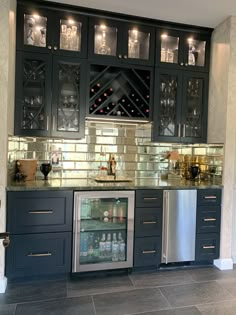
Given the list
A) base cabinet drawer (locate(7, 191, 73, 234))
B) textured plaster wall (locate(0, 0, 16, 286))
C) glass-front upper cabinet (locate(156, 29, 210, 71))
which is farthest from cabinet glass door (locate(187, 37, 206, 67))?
base cabinet drawer (locate(7, 191, 73, 234))

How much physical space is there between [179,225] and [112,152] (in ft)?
4.04

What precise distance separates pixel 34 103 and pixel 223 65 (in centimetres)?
220

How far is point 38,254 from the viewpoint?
8.27 feet

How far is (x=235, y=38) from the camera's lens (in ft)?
9.65

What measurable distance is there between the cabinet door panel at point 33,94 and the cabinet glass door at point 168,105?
1325 millimetres

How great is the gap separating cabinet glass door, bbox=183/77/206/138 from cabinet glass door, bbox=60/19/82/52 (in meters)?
1.43

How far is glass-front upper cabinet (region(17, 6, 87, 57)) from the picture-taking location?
2715 millimetres

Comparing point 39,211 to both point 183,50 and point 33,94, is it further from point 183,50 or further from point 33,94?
point 183,50

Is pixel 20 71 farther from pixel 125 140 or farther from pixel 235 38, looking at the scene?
pixel 235 38

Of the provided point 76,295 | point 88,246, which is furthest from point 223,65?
point 76,295

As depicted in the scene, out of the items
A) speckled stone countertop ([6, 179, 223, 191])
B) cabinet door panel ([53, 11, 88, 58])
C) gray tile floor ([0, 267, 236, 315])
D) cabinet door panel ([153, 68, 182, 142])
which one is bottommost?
gray tile floor ([0, 267, 236, 315])

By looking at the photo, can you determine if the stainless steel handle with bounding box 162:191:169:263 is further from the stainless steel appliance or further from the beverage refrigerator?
the beverage refrigerator

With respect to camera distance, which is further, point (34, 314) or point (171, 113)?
point (171, 113)

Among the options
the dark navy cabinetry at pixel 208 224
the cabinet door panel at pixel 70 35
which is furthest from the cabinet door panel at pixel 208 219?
the cabinet door panel at pixel 70 35
